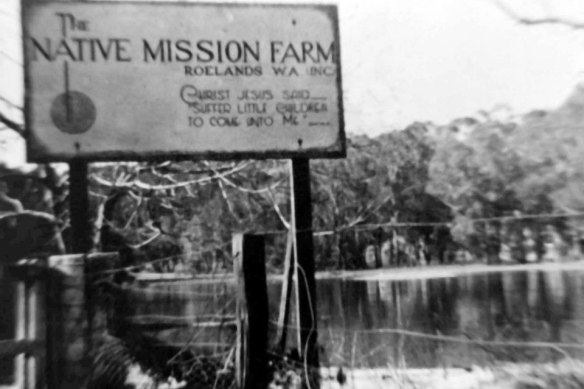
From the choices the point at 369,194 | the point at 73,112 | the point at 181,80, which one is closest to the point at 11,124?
the point at 73,112

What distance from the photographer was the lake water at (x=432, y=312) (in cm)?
358

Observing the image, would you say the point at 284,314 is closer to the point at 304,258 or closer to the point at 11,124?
the point at 304,258

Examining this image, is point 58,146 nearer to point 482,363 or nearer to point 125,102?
point 125,102

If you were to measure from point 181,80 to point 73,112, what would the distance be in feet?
2.00

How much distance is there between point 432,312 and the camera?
14.4 ft

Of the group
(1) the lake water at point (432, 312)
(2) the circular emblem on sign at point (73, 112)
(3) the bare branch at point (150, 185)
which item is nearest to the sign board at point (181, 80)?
(2) the circular emblem on sign at point (73, 112)

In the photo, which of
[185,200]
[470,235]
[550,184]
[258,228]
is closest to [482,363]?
[470,235]

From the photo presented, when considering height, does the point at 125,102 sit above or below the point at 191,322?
above

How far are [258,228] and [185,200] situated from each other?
646 mm

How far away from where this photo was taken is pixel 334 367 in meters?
3.46

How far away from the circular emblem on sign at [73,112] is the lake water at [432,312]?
105 centimetres

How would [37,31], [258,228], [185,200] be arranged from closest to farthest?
[37,31] → [258,228] → [185,200]

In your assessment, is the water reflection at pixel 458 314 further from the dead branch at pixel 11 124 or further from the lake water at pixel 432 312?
the dead branch at pixel 11 124

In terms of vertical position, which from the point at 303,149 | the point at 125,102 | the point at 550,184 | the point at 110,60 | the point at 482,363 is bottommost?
the point at 482,363
